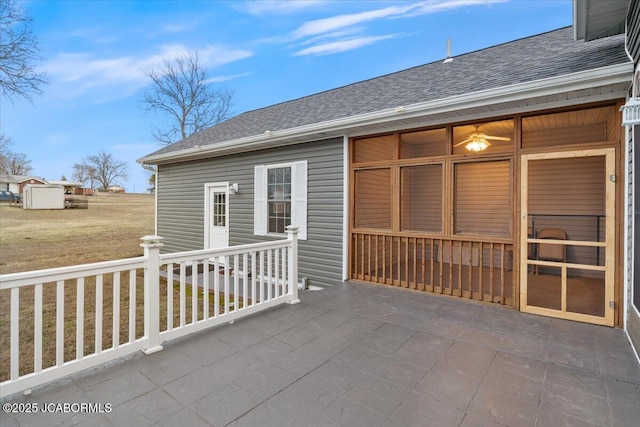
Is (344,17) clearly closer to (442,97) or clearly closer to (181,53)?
(442,97)

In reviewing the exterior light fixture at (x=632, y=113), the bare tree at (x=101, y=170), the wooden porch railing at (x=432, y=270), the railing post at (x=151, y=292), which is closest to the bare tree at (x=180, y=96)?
the wooden porch railing at (x=432, y=270)

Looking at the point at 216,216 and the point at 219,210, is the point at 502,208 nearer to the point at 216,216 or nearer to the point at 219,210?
the point at 219,210

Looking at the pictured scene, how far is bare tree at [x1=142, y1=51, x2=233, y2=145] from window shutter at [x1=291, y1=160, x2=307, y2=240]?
13.1 m

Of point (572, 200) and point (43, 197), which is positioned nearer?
point (572, 200)

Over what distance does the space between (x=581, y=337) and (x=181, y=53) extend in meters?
19.2

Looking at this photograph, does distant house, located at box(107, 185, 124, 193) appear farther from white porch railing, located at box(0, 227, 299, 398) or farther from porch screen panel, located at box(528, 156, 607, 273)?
porch screen panel, located at box(528, 156, 607, 273)

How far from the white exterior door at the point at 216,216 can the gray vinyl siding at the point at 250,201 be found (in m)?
0.18

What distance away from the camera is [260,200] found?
6477 millimetres

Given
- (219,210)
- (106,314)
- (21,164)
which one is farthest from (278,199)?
(21,164)

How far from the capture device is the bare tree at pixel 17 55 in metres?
7.22

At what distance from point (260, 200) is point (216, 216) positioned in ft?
5.67

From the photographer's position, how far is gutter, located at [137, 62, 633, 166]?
2898 mm

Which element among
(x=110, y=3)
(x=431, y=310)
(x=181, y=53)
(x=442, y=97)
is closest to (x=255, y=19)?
(x=110, y=3)

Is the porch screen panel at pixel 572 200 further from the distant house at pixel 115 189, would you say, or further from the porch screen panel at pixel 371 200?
the distant house at pixel 115 189
